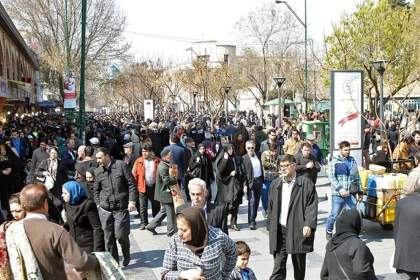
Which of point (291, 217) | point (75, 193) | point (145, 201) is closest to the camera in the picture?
point (75, 193)

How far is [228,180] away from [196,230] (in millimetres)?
6694

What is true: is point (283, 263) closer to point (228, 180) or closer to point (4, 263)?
point (4, 263)

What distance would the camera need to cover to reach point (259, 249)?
9.55 meters

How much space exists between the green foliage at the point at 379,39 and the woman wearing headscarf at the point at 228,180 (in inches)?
738

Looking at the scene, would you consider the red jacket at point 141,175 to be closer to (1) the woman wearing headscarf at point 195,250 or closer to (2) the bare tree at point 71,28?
(1) the woman wearing headscarf at point 195,250

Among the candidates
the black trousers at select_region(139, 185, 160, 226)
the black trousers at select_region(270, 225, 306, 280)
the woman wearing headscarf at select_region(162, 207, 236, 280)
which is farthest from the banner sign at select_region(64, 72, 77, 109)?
the woman wearing headscarf at select_region(162, 207, 236, 280)

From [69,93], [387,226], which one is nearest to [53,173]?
[387,226]

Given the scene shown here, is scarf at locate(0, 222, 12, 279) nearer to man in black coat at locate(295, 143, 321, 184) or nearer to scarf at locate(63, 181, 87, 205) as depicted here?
scarf at locate(63, 181, 87, 205)

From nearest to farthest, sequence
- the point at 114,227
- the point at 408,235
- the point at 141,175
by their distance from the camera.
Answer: the point at 408,235
the point at 114,227
the point at 141,175

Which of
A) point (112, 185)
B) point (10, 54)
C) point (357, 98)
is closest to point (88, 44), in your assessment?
point (10, 54)

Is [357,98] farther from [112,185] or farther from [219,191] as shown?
[112,185]

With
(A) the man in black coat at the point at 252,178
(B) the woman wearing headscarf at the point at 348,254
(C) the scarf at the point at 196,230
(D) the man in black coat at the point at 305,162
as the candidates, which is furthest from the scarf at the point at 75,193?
(D) the man in black coat at the point at 305,162

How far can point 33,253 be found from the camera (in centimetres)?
407

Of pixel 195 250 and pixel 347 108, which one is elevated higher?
pixel 347 108
